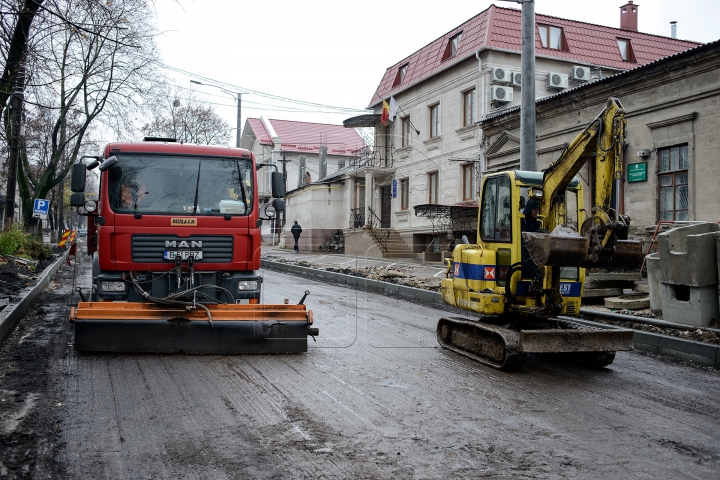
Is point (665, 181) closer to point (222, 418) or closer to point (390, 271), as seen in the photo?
point (390, 271)

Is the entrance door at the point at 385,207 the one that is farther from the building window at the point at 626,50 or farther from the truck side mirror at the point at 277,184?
the truck side mirror at the point at 277,184

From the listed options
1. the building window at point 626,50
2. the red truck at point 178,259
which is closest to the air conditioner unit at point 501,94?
the building window at point 626,50

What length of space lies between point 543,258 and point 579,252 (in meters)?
0.39

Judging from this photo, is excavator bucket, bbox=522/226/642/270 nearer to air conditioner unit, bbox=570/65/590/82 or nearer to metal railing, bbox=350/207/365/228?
air conditioner unit, bbox=570/65/590/82

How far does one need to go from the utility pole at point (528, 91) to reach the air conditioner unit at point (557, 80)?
11.9 metres

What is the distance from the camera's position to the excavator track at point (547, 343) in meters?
7.79

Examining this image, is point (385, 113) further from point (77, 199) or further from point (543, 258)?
point (543, 258)

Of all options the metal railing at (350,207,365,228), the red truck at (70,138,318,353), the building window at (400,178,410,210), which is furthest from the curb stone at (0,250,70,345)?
the metal railing at (350,207,365,228)

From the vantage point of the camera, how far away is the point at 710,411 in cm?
635

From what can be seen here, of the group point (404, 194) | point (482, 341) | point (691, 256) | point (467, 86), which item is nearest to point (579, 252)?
point (482, 341)

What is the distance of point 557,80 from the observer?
83.9 ft

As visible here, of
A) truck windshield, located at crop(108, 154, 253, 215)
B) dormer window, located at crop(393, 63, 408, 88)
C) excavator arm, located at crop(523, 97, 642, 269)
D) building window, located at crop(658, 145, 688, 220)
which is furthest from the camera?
dormer window, located at crop(393, 63, 408, 88)

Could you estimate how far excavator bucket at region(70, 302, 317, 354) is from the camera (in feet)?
26.9

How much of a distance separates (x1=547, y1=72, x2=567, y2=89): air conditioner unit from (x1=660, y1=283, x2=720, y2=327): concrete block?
1626 centimetres
